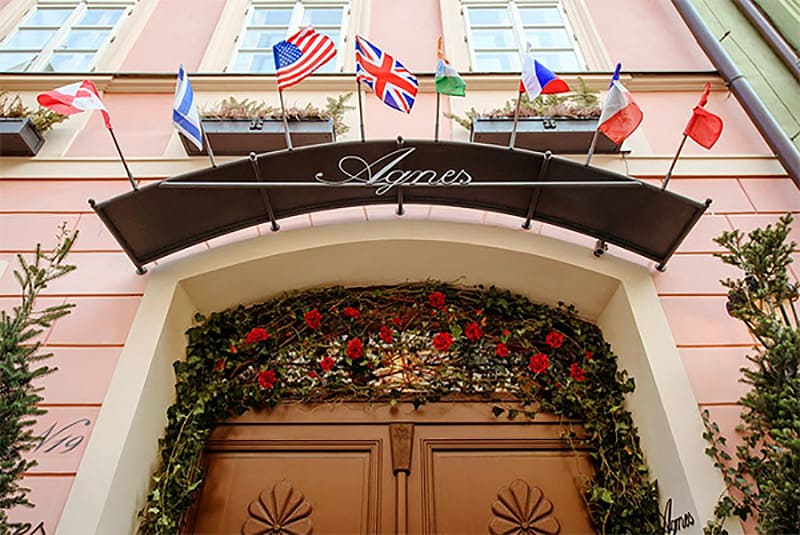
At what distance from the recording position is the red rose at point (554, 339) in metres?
3.67

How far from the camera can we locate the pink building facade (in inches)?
112

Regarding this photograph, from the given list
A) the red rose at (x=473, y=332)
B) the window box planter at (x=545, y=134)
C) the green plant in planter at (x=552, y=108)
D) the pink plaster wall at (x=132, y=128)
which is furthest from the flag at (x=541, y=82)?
the pink plaster wall at (x=132, y=128)

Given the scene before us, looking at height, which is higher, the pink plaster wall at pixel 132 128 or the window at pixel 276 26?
the window at pixel 276 26

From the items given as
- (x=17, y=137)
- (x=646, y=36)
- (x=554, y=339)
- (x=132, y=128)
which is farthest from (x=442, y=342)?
(x=646, y=36)

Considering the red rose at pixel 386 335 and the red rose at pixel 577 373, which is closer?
the red rose at pixel 577 373

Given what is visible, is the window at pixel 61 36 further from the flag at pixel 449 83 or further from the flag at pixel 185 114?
the flag at pixel 449 83

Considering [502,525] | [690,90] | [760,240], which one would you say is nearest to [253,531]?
[502,525]

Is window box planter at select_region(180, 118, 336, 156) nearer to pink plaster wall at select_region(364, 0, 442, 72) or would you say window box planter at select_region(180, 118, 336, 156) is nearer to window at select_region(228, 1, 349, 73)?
window at select_region(228, 1, 349, 73)

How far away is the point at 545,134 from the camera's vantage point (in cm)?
401

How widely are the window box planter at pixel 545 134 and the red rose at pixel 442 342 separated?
Answer: 1438 millimetres

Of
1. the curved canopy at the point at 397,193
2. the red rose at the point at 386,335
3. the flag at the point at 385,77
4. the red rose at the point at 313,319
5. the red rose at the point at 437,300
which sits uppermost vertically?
Result: the flag at the point at 385,77

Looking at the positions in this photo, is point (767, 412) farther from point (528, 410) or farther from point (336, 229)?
point (336, 229)

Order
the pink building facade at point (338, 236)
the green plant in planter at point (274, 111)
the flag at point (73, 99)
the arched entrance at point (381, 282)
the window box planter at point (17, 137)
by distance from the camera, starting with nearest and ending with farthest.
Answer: the arched entrance at point (381, 282) < the pink building facade at point (338, 236) < the flag at point (73, 99) < the window box planter at point (17, 137) < the green plant in planter at point (274, 111)

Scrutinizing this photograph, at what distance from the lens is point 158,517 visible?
114 inches
